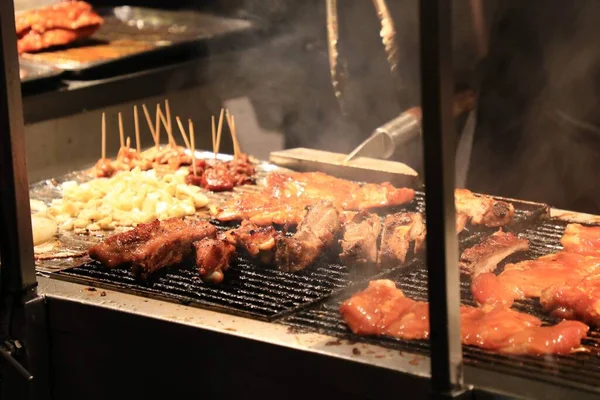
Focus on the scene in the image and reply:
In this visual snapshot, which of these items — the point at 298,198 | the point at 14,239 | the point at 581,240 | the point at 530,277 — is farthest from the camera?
the point at 298,198

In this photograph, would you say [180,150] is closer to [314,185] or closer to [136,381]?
[314,185]

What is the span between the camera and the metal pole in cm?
238

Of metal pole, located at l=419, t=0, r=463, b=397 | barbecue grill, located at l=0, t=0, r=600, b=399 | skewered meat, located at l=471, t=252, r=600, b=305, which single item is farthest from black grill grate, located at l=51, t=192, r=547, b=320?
metal pole, located at l=419, t=0, r=463, b=397

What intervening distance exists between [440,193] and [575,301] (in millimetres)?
1059

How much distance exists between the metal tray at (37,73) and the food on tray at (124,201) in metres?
1.65

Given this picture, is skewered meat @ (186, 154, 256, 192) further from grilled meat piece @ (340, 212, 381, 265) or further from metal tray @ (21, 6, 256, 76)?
metal tray @ (21, 6, 256, 76)

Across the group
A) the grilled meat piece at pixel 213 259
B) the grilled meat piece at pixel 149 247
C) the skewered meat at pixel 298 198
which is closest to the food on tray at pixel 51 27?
the skewered meat at pixel 298 198

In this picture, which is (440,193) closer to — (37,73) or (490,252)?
(490,252)

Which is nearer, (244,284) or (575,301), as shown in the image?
(575,301)

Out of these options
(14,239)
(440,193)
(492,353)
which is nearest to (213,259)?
(14,239)

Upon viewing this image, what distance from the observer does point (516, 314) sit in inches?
129

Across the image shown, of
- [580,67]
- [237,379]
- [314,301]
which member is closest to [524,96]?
[580,67]

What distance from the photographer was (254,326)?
3.30 meters

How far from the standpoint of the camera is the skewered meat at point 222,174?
16.9 ft
